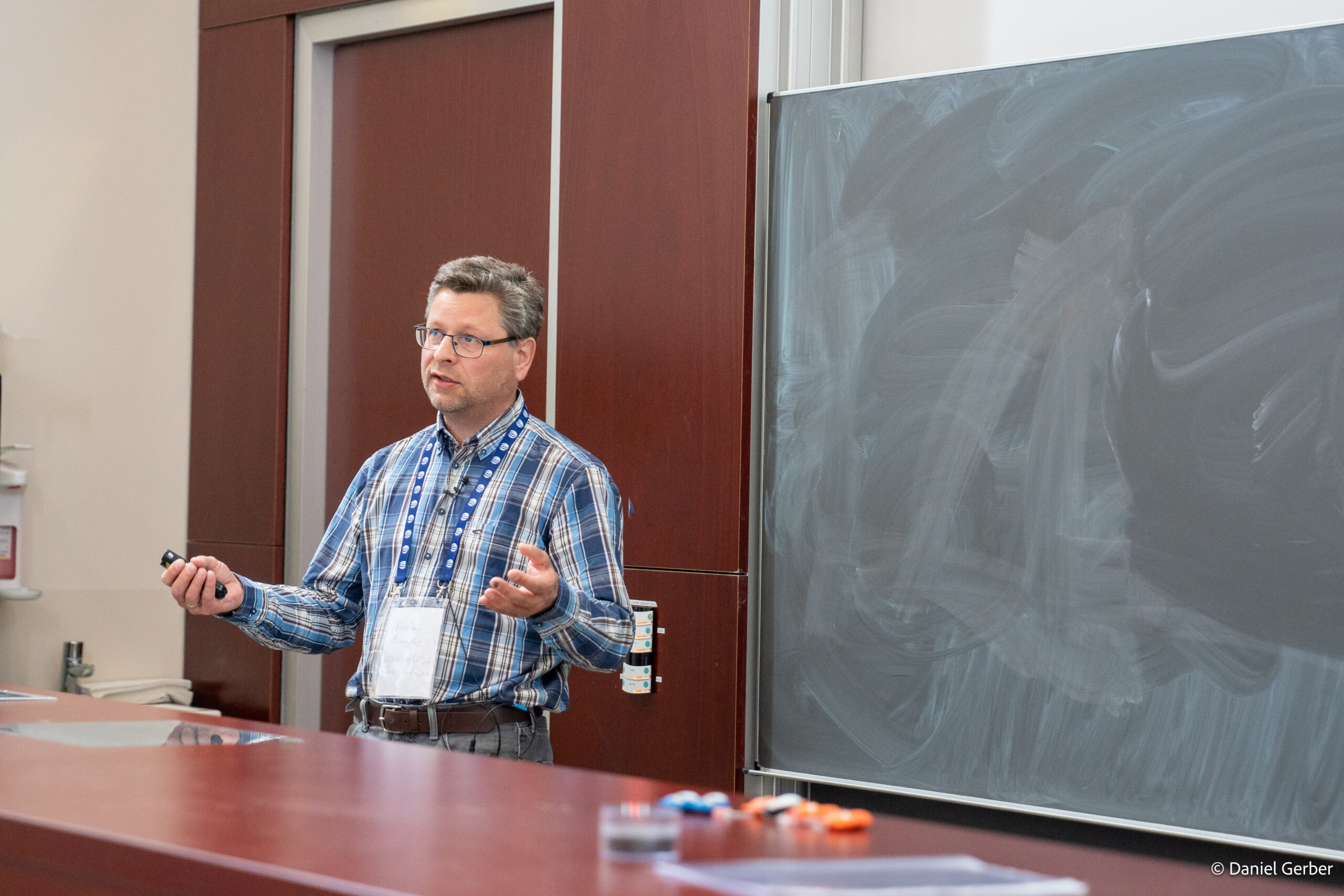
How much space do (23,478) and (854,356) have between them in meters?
2.25

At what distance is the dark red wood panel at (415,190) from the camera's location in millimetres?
3541

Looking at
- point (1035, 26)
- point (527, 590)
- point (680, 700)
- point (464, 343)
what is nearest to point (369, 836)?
point (527, 590)

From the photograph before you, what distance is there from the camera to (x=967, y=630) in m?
2.77

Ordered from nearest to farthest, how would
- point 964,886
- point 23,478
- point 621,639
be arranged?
point 964,886 < point 621,639 < point 23,478

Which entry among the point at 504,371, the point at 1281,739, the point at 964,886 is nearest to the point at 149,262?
the point at 504,371

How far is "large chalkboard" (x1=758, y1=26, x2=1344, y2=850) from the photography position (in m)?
2.46

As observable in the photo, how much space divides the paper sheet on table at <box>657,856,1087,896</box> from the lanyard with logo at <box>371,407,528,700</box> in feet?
3.93

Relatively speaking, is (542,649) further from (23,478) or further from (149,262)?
(149,262)

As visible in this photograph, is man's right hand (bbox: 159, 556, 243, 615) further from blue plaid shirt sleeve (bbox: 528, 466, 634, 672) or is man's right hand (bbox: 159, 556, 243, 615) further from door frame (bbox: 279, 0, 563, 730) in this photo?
door frame (bbox: 279, 0, 563, 730)

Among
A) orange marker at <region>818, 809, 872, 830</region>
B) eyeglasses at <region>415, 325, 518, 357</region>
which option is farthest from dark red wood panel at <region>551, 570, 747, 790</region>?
orange marker at <region>818, 809, 872, 830</region>

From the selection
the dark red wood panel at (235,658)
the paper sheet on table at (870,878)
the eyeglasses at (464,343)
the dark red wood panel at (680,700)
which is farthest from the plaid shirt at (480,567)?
the dark red wood panel at (235,658)

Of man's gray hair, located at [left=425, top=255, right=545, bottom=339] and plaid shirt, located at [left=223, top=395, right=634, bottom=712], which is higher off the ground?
man's gray hair, located at [left=425, top=255, right=545, bottom=339]

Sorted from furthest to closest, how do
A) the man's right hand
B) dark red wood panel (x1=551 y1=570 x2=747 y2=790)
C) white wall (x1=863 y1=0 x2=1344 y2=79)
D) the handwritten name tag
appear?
dark red wood panel (x1=551 y1=570 x2=747 y2=790), white wall (x1=863 y1=0 x2=1344 y2=79), the handwritten name tag, the man's right hand

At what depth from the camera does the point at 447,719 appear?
2182 millimetres
